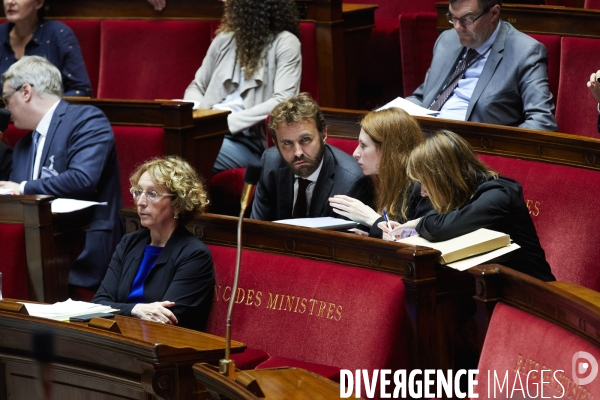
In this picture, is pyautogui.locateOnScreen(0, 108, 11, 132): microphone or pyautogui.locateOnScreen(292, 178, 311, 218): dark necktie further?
pyautogui.locateOnScreen(0, 108, 11, 132): microphone

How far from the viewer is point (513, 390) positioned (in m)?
1.46

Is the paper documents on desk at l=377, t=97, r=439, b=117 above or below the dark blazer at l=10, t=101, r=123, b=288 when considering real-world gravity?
above

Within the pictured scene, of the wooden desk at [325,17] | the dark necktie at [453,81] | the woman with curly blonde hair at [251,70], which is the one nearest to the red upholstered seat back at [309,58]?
the wooden desk at [325,17]

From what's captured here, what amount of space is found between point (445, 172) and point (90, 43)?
2.14m

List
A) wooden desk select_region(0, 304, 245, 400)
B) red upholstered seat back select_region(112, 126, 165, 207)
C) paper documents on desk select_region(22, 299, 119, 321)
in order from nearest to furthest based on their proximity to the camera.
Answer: wooden desk select_region(0, 304, 245, 400) → paper documents on desk select_region(22, 299, 119, 321) → red upholstered seat back select_region(112, 126, 165, 207)

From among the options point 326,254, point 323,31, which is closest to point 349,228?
point 326,254

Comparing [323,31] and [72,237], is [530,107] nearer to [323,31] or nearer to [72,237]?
[323,31]

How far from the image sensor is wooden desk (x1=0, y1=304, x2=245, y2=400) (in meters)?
1.66

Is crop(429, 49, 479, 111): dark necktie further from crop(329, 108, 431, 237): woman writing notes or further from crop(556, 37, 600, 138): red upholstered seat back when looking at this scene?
crop(329, 108, 431, 237): woman writing notes

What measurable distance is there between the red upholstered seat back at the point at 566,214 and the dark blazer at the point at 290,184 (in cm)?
41

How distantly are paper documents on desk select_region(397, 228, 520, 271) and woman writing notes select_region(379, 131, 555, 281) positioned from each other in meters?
0.07

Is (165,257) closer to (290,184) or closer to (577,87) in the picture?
(290,184)

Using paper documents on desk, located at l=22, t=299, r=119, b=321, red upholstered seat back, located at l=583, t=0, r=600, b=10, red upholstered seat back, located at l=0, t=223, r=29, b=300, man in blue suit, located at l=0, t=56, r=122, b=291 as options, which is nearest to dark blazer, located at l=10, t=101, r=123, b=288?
man in blue suit, located at l=0, t=56, r=122, b=291

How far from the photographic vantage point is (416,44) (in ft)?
12.0
